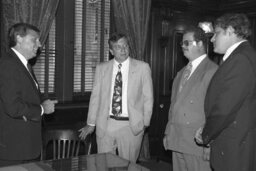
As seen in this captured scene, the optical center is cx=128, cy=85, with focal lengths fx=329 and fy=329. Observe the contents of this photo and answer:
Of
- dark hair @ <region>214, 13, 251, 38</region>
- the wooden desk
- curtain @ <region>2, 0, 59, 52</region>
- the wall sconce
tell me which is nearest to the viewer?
the wooden desk

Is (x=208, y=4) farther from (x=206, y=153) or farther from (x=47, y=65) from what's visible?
(x=206, y=153)

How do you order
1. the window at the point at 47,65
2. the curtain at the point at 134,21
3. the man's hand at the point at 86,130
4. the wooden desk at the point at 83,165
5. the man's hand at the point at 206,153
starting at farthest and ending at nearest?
the curtain at the point at 134,21 < the window at the point at 47,65 < the man's hand at the point at 86,130 < the man's hand at the point at 206,153 < the wooden desk at the point at 83,165

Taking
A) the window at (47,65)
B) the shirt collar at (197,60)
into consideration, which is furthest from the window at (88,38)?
the shirt collar at (197,60)

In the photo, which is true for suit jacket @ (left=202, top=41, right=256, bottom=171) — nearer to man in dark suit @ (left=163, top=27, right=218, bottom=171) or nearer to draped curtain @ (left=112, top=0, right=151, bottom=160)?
man in dark suit @ (left=163, top=27, right=218, bottom=171)

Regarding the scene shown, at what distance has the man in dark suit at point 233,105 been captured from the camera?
1.99 m

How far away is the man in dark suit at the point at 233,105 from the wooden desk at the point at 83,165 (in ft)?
1.72

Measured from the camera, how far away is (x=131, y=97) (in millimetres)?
2986

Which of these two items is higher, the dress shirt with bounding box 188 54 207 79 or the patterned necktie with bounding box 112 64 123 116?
the dress shirt with bounding box 188 54 207 79

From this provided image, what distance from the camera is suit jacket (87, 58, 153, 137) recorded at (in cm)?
298

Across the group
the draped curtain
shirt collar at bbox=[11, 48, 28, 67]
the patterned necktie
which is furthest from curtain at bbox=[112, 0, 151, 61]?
shirt collar at bbox=[11, 48, 28, 67]

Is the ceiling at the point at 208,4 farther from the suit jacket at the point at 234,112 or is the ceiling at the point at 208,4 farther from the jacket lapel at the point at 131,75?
the suit jacket at the point at 234,112

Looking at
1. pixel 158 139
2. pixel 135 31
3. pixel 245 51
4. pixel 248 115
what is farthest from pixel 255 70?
pixel 158 139

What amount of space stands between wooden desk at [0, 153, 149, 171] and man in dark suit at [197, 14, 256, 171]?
1.72 ft

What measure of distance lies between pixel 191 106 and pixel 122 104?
2.29 feet
